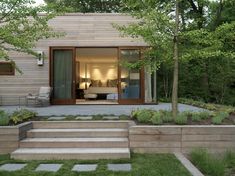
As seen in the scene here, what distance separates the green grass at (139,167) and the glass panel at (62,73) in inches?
278

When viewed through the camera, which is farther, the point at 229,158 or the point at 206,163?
the point at 229,158

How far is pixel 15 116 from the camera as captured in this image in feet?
24.5

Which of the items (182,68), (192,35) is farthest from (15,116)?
(182,68)

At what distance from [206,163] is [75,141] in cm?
245

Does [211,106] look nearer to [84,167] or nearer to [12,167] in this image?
[84,167]

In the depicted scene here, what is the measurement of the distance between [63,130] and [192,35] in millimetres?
3248

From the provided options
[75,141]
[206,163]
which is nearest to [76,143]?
[75,141]

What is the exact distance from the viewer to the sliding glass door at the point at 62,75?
13.3m

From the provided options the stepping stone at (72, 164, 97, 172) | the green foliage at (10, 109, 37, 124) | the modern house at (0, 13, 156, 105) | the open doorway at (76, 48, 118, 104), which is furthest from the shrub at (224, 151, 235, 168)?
the open doorway at (76, 48, 118, 104)

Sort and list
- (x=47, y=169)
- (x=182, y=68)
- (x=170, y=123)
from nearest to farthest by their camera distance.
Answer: (x=47, y=169) < (x=170, y=123) < (x=182, y=68)

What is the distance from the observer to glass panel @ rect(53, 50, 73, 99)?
13.3m

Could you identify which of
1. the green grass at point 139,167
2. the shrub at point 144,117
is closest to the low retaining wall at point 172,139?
the green grass at point 139,167

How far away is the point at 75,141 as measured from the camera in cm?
669

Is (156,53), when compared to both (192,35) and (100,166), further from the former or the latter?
(100,166)
